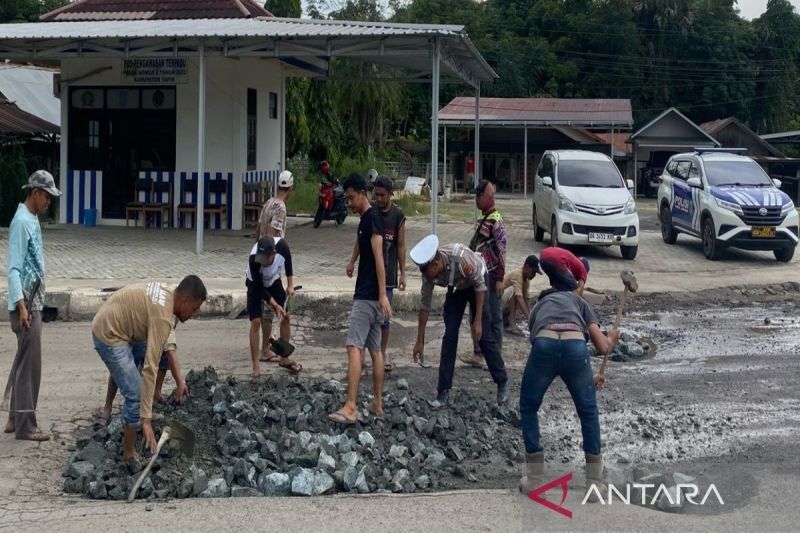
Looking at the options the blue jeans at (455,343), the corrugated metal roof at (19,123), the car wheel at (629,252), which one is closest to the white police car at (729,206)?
the car wheel at (629,252)

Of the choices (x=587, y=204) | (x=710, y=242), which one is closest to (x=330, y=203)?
(x=587, y=204)

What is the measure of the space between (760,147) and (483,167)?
12.9 meters

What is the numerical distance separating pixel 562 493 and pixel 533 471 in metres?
0.25

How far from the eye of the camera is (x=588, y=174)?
18781mm

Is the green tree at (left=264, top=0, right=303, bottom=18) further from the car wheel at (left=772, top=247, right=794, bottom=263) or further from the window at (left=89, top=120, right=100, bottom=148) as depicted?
the car wheel at (left=772, top=247, right=794, bottom=263)

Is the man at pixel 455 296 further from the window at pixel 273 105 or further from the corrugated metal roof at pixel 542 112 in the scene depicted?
the corrugated metal roof at pixel 542 112

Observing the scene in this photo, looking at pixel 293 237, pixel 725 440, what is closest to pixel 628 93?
pixel 293 237

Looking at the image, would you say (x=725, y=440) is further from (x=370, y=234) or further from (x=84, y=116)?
(x=84, y=116)

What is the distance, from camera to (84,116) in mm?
20062

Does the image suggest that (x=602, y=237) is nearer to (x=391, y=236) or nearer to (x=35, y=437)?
(x=391, y=236)

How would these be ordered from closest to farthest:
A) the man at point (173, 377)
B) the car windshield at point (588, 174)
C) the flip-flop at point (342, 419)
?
1. the man at point (173, 377)
2. the flip-flop at point (342, 419)
3. the car windshield at point (588, 174)

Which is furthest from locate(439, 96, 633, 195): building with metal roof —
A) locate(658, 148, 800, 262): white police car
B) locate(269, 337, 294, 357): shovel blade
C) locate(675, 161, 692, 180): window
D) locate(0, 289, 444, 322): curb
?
locate(269, 337, 294, 357): shovel blade

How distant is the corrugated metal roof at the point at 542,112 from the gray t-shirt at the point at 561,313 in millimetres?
33438

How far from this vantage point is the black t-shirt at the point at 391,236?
880 cm
